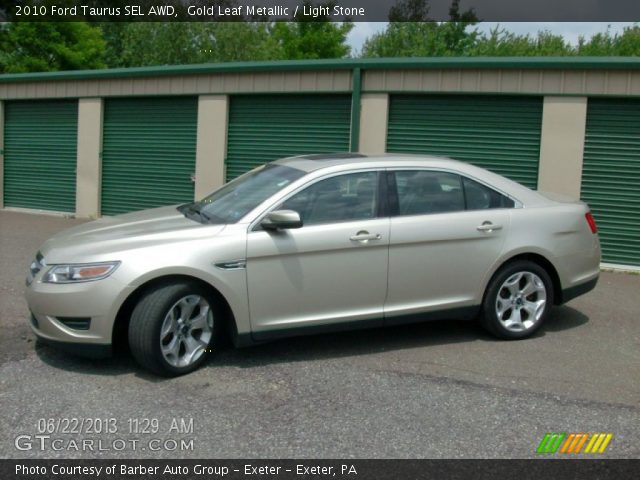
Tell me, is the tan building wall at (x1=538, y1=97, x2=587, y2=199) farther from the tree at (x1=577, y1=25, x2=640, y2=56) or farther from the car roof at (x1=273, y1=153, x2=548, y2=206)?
the tree at (x1=577, y1=25, x2=640, y2=56)

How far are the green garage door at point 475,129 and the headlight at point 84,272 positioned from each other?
7.34m

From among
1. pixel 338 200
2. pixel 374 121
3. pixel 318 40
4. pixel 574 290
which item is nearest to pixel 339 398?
pixel 338 200

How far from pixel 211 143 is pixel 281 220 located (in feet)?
27.2

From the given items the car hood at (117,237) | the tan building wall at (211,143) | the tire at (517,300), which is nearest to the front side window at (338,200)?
the car hood at (117,237)

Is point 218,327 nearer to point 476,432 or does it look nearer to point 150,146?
point 476,432

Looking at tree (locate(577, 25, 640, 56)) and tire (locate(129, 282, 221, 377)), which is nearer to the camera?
tire (locate(129, 282, 221, 377))

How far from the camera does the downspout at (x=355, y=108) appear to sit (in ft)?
37.8

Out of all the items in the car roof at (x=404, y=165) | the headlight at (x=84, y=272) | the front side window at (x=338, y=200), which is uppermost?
the car roof at (x=404, y=165)

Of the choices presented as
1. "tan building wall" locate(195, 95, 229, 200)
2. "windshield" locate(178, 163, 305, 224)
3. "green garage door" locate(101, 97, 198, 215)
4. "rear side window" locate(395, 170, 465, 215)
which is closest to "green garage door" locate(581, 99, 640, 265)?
"rear side window" locate(395, 170, 465, 215)

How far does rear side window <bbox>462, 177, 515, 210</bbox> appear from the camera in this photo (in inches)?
239

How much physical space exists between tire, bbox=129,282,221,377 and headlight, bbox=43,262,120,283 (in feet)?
1.01

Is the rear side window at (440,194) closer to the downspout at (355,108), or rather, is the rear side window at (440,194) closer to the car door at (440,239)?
the car door at (440,239)

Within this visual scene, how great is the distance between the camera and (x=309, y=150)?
40.3ft
